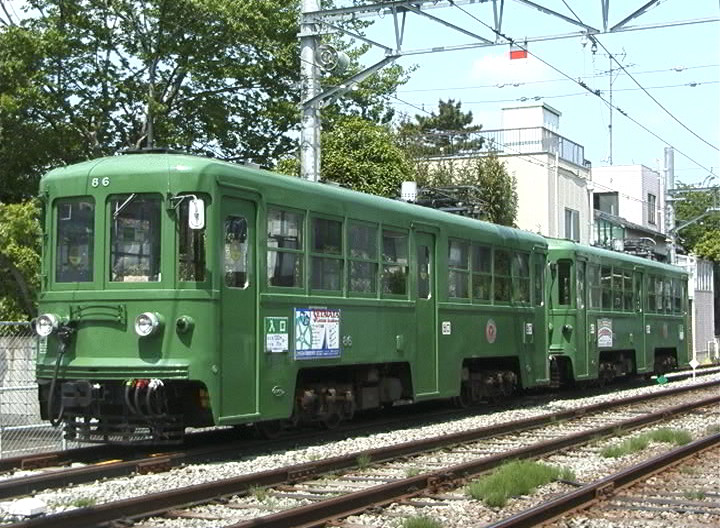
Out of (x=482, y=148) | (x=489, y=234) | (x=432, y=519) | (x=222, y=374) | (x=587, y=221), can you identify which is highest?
(x=482, y=148)

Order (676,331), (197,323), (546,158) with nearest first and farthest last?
(197,323) → (676,331) → (546,158)

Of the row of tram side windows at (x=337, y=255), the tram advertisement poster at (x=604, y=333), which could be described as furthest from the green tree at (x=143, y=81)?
the row of tram side windows at (x=337, y=255)

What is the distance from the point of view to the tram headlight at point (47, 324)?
11336 mm

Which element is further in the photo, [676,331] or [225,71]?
[676,331]

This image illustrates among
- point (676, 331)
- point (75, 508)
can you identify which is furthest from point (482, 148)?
point (75, 508)

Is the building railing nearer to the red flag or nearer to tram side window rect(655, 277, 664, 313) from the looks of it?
tram side window rect(655, 277, 664, 313)

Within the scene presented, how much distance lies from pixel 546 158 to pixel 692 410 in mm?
19141

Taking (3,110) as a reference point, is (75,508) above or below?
below

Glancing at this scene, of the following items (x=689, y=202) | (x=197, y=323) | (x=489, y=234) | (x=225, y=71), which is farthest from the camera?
(x=689, y=202)

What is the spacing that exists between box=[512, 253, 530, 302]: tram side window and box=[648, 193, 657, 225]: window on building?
31.5m

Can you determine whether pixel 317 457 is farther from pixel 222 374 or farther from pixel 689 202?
pixel 689 202

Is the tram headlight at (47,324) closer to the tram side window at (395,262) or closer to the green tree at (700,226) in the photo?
the tram side window at (395,262)

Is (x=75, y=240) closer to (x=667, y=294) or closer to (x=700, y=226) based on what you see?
(x=667, y=294)

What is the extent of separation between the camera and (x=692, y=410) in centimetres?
1817
